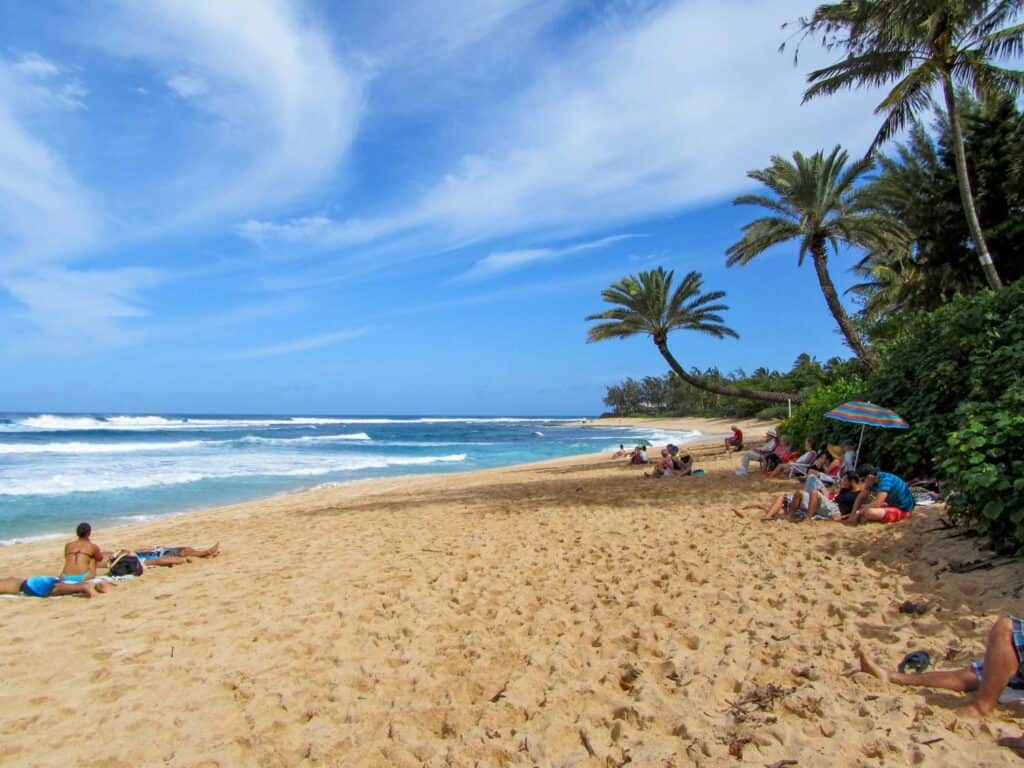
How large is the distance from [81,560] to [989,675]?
7775mm

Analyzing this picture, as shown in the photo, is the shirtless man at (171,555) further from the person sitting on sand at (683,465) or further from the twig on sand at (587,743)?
the person sitting on sand at (683,465)

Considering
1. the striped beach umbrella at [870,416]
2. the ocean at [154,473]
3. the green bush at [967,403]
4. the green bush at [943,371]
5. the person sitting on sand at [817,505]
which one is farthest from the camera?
the ocean at [154,473]

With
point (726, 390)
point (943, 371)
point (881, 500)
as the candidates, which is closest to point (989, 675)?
point (881, 500)

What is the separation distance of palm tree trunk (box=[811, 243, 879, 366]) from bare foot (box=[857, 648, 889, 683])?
51.6 feet

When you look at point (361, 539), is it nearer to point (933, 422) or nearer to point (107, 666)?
point (107, 666)

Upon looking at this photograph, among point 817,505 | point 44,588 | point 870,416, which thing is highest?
point 870,416

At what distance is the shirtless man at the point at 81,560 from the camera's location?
20.6ft

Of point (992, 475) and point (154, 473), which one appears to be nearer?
point (992, 475)

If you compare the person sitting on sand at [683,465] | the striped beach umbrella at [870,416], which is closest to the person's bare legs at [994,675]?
the striped beach umbrella at [870,416]

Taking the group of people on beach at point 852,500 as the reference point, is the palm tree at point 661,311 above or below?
above

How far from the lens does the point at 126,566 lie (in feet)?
21.8

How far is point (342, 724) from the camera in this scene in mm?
3297

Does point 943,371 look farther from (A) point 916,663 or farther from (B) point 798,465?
(A) point 916,663

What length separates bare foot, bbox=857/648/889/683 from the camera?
3.18 meters
